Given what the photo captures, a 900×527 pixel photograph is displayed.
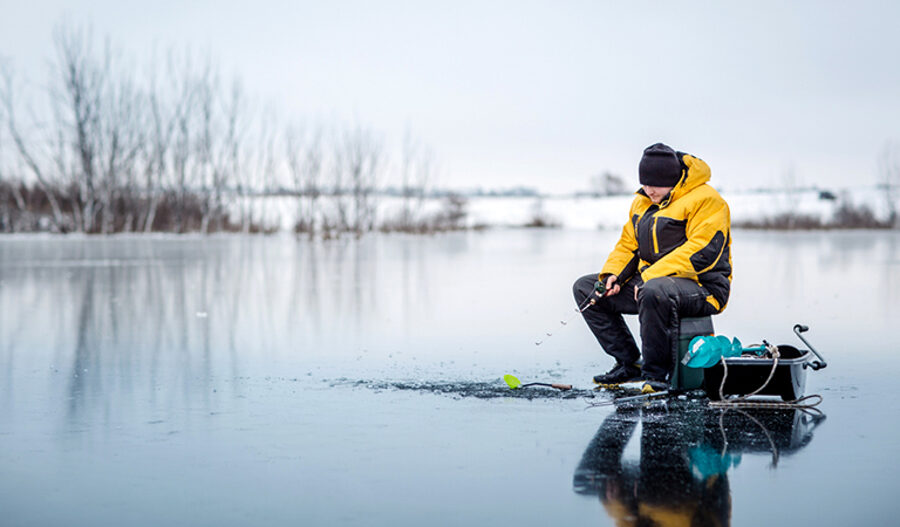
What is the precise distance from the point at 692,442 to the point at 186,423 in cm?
214

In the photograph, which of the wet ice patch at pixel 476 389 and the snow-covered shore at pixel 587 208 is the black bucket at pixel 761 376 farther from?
the snow-covered shore at pixel 587 208

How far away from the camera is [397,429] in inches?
157

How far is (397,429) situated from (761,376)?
6.14 ft

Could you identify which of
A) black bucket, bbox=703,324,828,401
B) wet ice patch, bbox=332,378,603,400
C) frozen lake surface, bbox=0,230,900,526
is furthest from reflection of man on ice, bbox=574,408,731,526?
wet ice patch, bbox=332,378,603,400

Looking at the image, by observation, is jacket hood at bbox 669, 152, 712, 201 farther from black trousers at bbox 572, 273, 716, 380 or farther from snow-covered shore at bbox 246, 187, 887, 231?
snow-covered shore at bbox 246, 187, 887, 231

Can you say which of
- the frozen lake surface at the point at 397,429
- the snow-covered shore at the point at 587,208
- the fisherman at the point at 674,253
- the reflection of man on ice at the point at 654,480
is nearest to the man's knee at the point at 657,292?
the fisherman at the point at 674,253

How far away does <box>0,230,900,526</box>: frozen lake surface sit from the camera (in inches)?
115

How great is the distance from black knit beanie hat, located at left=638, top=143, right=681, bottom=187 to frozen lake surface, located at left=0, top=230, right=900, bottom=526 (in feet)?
3.69

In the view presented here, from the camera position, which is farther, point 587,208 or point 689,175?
point 587,208

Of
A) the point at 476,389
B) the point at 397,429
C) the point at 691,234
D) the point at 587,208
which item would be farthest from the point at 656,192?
the point at 587,208

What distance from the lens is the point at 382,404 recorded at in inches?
181

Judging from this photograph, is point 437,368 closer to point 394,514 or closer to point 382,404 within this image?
point 382,404

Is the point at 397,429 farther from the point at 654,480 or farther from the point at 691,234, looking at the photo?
the point at 691,234

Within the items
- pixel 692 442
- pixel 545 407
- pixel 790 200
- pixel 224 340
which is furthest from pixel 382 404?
pixel 790 200
